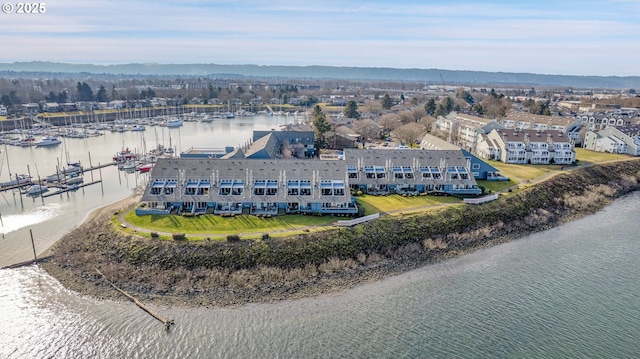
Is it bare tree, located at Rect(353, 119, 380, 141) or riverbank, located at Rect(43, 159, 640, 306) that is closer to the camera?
riverbank, located at Rect(43, 159, 640, 306)

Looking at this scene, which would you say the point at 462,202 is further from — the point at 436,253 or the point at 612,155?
the point at 612,155

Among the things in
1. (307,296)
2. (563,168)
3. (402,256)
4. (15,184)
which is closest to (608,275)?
(402,256)

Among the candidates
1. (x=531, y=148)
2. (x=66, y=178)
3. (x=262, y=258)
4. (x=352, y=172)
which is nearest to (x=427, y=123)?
(x=531, y=148)

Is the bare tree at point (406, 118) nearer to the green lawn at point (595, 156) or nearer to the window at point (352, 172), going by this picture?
the green lawn at point (595, 156)

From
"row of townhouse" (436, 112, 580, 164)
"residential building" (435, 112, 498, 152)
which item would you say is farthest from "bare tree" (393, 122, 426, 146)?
"row of townhouse" (436, 112, 580, 164)

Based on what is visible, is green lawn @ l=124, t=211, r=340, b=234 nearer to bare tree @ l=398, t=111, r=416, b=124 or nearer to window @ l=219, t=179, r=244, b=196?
window @ l=219, t=179, r=244, b=196

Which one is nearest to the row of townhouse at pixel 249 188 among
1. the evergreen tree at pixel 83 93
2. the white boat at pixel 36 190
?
the white boat at pixel 36 190
